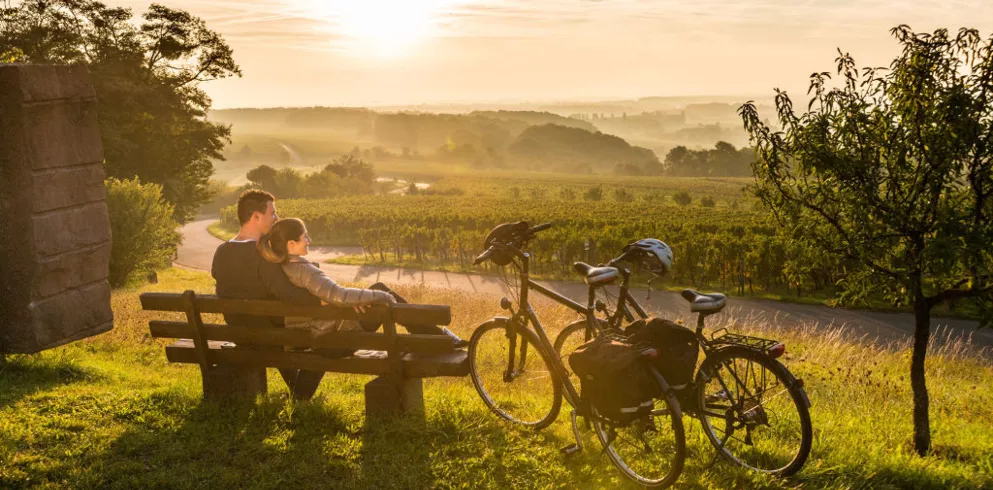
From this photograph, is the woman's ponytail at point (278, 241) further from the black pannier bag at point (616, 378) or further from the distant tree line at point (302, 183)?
the distant tree line at point (302, 183)

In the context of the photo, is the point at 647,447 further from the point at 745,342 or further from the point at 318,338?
the point at 318,338

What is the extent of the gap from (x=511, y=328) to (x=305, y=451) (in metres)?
1.83

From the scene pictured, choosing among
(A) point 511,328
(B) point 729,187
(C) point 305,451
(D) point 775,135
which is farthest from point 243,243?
(B) point 729,187

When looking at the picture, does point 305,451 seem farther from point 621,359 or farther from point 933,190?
point 933,190

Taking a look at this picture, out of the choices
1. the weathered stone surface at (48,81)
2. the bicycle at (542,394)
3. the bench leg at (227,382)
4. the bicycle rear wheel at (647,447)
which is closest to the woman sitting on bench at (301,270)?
the bicycle at (542,394)

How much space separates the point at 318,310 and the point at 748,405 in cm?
321

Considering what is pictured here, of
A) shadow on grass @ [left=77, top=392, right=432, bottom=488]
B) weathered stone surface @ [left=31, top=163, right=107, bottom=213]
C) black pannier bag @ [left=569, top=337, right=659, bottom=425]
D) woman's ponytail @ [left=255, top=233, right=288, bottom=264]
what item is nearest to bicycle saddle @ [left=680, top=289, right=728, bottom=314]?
black pannier bag @ [left=569, top=337, right=659, bottom=425]

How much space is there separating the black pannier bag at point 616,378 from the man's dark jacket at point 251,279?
2.24 metres

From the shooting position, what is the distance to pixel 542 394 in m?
7.20

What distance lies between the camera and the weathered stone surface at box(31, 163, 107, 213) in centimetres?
696

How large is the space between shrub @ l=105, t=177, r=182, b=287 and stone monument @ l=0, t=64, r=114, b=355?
20307 mm

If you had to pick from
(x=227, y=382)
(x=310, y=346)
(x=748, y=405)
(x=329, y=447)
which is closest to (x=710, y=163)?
(x=227, y=382)

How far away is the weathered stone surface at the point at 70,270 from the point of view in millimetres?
7117

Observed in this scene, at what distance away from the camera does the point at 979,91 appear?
21.6 feet
